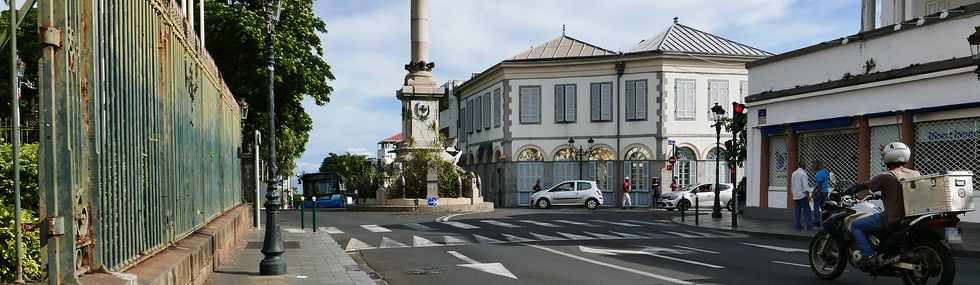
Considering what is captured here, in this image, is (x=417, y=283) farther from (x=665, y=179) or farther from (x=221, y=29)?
(x=665, y=179)

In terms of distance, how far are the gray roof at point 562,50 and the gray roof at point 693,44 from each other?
2.36 meters

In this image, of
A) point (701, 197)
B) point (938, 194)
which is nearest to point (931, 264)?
point (938, 194)

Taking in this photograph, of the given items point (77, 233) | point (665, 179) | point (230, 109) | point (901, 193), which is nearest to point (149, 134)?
point (77, 233)

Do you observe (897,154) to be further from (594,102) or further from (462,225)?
(594,102)

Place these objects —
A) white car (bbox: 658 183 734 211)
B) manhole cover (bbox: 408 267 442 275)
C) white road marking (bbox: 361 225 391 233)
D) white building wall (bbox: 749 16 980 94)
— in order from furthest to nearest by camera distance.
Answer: white car (bbox: 658 183 734 211) < white road marking (bbox: 361 225 391 233) < white building wall (bbox: 749 16 980 94) < manhole cover (bbox: 408 267 442 275)

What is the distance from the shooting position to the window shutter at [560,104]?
5012 cm

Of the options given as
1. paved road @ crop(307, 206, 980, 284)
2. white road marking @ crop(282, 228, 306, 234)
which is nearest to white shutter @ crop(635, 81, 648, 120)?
paved road @ crop(307, 206, 980, 284)

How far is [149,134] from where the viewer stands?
21.0 ft

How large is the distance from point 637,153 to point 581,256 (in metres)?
35.2

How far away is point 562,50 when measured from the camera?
53.2 m

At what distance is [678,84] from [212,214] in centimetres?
3968

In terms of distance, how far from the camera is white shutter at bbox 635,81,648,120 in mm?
48375

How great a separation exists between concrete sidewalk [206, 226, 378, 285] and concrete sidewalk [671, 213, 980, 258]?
31.0ft

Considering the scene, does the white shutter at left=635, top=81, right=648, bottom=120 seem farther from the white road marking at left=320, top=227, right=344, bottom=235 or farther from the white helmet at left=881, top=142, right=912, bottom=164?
the white helmet at left=881, top=142, right=912, bottom=164
